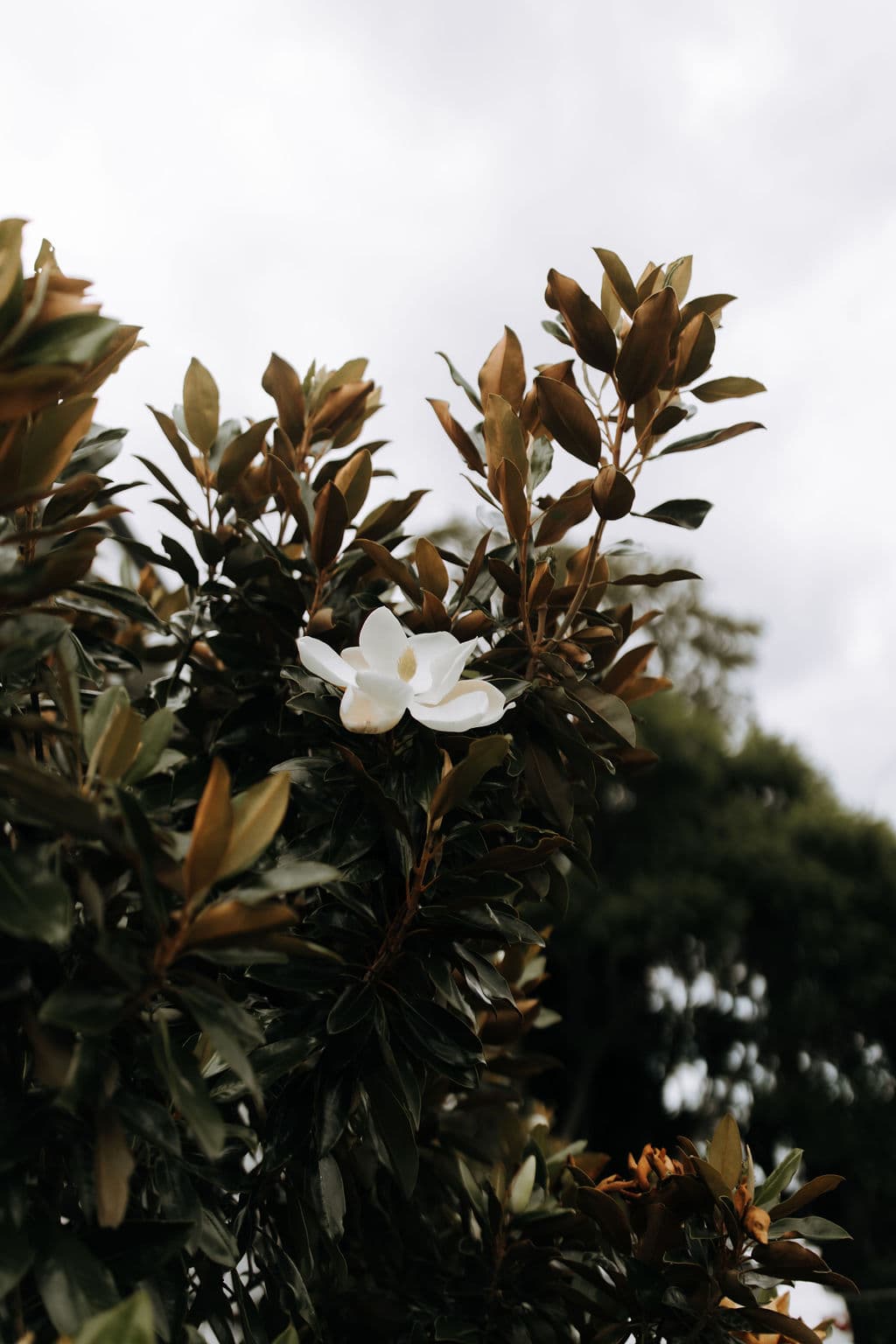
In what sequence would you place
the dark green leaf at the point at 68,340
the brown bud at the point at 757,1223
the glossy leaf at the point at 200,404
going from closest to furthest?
the dark green leaf at the point at 68,340 → the brown bud at the point at 757,1223 → the glossy leaf at the point at 200,404

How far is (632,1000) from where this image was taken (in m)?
11.1

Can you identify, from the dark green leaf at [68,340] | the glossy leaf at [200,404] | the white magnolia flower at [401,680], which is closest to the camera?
the dark green leaf at [68,340]

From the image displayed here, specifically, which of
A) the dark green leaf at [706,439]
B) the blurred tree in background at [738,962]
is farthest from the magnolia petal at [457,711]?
the blurred tree in background at [738,962]

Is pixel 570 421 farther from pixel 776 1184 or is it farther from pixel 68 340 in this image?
pixel 776 1184

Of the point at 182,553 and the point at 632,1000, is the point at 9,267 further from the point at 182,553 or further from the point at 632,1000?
the point at 632,1000

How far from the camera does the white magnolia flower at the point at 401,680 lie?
3.29 feet

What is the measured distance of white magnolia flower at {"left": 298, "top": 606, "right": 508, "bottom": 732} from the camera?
1.00m

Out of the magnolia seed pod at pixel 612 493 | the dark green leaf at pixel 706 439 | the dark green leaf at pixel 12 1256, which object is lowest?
the dark green leaf at pixel 12 1256

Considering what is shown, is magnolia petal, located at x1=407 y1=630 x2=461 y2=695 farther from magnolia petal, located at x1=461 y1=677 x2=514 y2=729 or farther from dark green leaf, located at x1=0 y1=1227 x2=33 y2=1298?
dark green leaf, located at x1=0 y1=1227 x2=33 y2=1298

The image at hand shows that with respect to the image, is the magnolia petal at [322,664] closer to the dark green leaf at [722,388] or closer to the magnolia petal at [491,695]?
the magnolia petal at [491,695]

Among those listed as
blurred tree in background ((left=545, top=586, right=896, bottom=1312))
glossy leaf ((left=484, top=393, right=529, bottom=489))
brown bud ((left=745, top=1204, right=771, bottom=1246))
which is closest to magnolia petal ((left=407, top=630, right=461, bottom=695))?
glossy leaf ((left=484, top=393, right=529, bottom=489))

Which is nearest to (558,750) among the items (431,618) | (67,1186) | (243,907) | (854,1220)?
(431,618)

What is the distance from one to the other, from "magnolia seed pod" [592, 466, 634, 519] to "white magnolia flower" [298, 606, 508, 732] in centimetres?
27

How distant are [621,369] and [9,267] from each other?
717 mm
